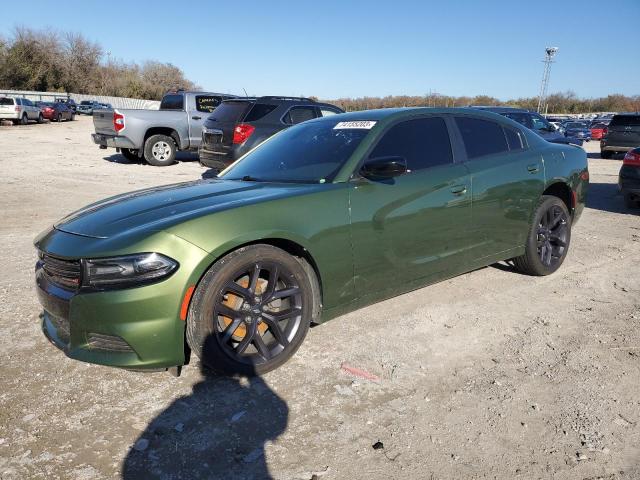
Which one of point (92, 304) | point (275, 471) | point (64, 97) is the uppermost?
point (64, 97)

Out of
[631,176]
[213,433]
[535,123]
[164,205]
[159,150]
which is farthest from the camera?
[159,150]

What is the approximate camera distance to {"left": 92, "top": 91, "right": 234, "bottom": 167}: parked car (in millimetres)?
13476

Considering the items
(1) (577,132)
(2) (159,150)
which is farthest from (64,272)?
(1) (577,132)

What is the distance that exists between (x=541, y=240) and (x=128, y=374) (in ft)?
12.8

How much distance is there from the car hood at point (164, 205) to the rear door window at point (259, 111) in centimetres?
679

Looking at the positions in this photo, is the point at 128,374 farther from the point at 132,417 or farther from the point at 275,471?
the point at 275,471

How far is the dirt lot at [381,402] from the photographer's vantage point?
2348 millimetres

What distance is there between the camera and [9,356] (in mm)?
3350

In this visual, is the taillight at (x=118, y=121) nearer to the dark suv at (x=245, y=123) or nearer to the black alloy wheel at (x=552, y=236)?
the dark suv at (x=245, y=123)

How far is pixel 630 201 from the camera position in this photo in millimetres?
8852

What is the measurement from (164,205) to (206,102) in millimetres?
12250

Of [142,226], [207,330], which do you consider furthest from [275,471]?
[142,226]

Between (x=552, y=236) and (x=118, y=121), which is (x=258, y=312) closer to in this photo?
(x=552, y=236)

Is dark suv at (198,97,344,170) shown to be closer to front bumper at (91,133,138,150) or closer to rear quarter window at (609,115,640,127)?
front bumper at (91,133,138,150)
